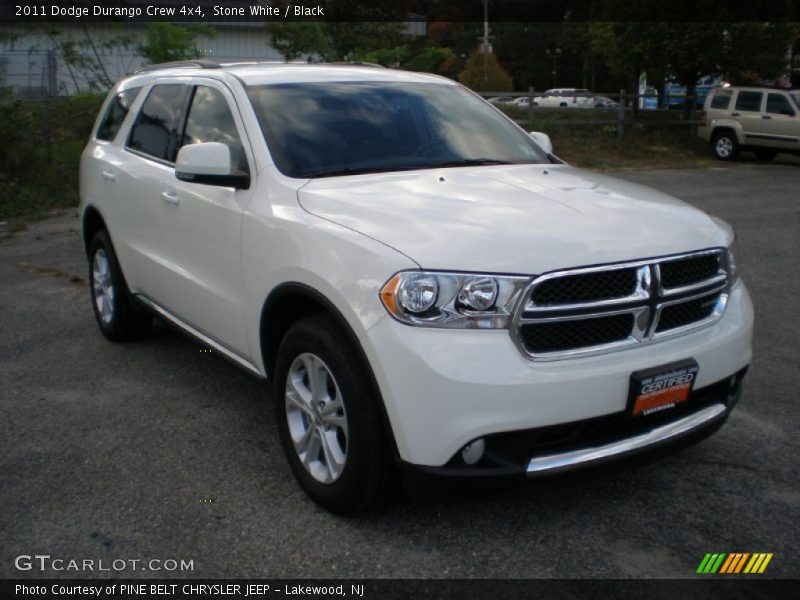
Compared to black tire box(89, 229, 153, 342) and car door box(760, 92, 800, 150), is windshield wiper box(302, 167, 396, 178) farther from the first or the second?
car door box(760, 92, 800, 150)

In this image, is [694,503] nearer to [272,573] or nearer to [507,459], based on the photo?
[507,459]

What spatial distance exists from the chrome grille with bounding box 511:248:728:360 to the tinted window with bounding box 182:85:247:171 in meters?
1.74

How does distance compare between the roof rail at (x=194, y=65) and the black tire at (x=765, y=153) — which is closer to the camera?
the roof rail at (x=194, y=65)

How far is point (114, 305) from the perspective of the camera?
585cm

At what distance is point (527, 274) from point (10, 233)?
32.1 feet

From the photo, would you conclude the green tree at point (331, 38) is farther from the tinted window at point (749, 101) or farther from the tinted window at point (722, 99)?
the tinted window at point (749, 101)

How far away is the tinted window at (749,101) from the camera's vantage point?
65.0ft

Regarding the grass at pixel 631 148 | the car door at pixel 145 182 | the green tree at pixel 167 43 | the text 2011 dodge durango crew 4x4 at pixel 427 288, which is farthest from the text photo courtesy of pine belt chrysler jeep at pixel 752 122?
the car door at pixel 145 182

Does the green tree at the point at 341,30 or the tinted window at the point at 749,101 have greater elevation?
the green tree at the point at 341,30

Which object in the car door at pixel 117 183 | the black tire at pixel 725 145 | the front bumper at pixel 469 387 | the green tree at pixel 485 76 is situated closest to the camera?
the front bumper at pixel 469 387

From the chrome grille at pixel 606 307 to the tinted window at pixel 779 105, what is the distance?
59.0 ft

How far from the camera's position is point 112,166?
562cm

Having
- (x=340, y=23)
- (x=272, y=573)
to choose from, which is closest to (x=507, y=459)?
(x=272, y=573)

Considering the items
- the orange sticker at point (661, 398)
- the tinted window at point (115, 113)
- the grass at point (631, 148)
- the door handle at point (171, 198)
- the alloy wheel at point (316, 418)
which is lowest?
the grass at point (631, 148)
